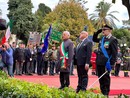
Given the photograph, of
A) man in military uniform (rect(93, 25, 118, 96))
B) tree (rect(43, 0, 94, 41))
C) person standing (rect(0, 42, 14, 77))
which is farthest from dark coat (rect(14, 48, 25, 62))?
tree (rect(43, 0, 94, 41))

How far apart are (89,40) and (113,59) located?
147 cm

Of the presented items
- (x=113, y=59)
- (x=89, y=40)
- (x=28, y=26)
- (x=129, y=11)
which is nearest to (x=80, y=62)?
(x=89, y=40)

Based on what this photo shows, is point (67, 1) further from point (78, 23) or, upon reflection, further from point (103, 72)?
point (103, 72)

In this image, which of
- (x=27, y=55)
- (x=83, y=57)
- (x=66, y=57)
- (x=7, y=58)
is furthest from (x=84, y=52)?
(x=27, y=55)

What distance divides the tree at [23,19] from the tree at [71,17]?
775 cm

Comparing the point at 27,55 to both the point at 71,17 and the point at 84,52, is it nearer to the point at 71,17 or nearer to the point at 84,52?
the point at 84,52

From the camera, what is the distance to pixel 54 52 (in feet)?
69.5

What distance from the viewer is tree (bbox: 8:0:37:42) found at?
63.6 m

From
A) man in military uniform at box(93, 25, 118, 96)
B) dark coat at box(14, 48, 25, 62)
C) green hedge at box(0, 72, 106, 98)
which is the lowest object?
green hedge at box(0, 72, 106, 98)

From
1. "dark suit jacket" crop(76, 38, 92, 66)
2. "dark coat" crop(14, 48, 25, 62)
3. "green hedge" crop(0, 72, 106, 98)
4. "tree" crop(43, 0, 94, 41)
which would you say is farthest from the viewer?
"tree" crop(43, 0, 94, 41)

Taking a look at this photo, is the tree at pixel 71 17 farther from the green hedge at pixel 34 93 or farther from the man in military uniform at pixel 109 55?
the green hedge at pixel 34 93

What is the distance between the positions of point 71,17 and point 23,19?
1217 centimetres

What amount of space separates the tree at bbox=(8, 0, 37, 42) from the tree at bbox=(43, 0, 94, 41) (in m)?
7.75

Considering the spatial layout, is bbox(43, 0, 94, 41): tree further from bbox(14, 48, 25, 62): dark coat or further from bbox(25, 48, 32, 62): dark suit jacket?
bbox(14, 48, 25, 62): dark coat
